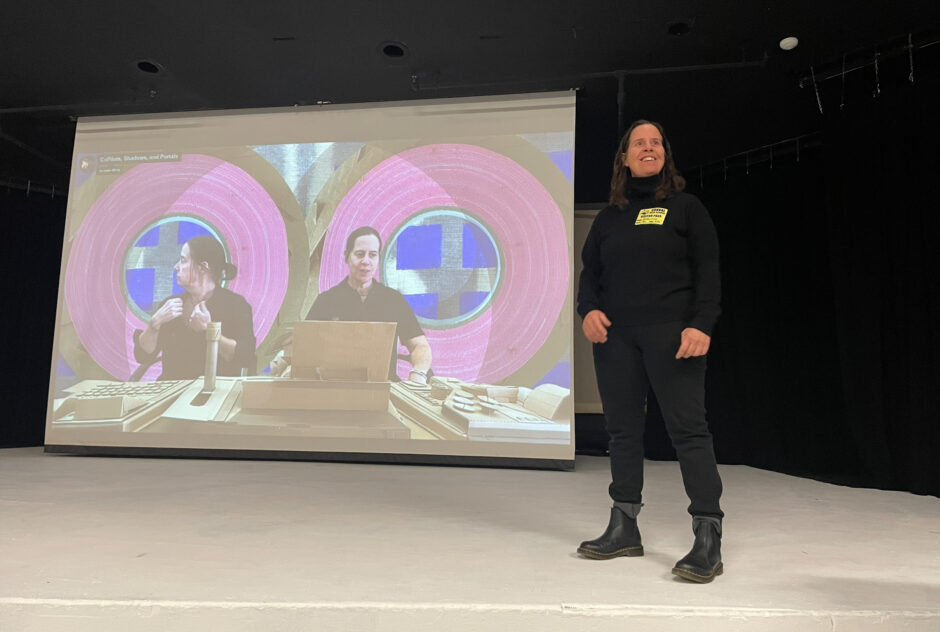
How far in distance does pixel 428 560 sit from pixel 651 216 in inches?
42.7

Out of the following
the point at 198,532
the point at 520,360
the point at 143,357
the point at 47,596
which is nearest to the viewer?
the point at 47,596

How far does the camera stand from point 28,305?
5.22 m

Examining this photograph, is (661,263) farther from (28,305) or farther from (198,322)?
(28,305)

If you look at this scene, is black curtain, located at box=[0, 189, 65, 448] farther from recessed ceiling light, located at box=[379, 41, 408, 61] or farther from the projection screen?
recessed ceiling light, located at box=[379, 41, 408, 61]

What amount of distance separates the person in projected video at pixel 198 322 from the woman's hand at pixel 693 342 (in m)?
2.96

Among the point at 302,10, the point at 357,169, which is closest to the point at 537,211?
the point at 357,169

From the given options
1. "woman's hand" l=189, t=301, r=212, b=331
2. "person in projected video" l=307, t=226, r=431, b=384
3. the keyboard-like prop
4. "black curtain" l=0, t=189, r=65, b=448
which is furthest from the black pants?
"black curtain" l=0, t=189, r=65, b=448

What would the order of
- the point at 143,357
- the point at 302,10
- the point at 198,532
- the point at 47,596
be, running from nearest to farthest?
the point at 47,596 < the point at 198,532 < the point at 302,10 < the point at 143,357

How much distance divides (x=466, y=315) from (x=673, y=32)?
196cm

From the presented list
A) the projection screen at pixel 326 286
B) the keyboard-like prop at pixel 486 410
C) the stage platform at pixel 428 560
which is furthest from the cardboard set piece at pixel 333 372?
the stage platform at pixel 428 560

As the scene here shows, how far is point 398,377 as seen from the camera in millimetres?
3682

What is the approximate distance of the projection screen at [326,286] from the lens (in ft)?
12.0

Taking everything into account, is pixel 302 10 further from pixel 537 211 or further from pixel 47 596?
pixel 47 596

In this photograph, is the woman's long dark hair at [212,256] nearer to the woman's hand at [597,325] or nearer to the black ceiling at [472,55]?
the black ceiling at [472,55]
